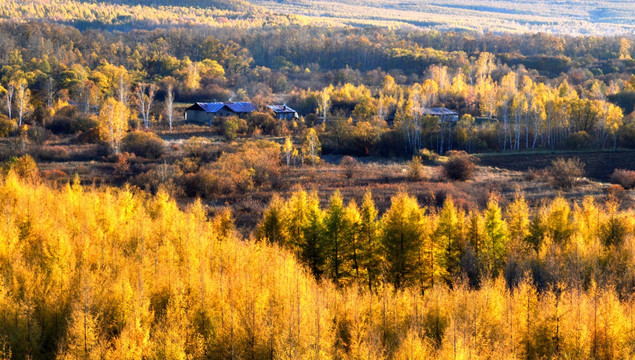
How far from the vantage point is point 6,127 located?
221 ft

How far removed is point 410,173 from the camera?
56.0 metres

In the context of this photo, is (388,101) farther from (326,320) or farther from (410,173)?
A: (326,320)

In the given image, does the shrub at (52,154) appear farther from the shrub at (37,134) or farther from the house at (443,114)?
the house at (443,114)

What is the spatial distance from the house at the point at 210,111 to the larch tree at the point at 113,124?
43.4 feet

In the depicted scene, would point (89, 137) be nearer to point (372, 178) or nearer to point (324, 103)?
point (324, 103)

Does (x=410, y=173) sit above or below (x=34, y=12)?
below

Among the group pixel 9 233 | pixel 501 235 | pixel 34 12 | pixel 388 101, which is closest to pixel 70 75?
pixel 388 101

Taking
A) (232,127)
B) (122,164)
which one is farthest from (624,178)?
(122,164)

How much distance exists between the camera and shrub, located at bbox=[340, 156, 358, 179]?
57.1 metres

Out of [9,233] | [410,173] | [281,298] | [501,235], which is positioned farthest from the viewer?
[410,173]

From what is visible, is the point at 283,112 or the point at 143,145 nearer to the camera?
the point at 143,145

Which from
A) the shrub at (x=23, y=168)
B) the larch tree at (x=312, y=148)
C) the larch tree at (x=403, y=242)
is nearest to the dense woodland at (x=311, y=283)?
the larch tree at (x=403, y=242)

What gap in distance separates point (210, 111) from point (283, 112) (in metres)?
8.82

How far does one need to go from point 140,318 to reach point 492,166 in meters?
46.3
